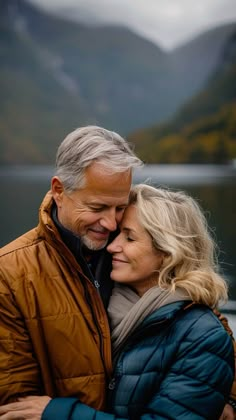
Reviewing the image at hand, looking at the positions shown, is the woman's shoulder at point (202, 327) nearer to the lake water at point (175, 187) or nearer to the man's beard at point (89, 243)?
the man's beard at point (89, 243)

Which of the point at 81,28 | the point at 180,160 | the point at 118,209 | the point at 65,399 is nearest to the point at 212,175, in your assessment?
the point at 180,160

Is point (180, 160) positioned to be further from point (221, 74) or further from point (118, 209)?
point (118, 209)

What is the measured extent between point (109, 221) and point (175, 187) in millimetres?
2814

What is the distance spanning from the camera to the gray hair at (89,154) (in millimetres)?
1748

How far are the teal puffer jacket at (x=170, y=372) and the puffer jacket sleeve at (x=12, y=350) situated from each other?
4.8 inches

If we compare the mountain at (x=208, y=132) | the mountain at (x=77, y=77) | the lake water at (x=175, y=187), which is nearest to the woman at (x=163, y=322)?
the lake water at (x=175, y=187)

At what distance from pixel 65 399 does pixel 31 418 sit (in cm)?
12

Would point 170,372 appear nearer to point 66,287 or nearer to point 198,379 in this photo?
point 198,379

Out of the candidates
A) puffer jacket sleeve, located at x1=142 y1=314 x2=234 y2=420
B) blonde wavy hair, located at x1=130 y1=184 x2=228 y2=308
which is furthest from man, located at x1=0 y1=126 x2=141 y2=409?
puffer jacket sleeve, located at x1=142 y1=314 x2=234 y2=420

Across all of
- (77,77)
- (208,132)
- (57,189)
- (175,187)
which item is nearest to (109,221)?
(57,189)

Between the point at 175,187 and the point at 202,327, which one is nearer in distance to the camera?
the point at 202,327

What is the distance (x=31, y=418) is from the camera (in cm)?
165

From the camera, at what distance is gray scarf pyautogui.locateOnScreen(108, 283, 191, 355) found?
5.70ft

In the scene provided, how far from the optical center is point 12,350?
167 centimetres
